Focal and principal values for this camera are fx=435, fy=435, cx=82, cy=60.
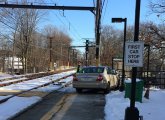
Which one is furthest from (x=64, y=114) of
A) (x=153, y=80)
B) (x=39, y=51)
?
(x=39, y=51)

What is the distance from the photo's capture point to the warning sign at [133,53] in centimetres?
1087

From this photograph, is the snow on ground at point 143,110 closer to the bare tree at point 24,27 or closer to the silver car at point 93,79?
the silver car at point 93,79

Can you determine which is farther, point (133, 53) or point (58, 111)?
point (58, 111)

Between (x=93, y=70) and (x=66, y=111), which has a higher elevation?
(x=93, y=70)

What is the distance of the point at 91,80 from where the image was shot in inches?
874

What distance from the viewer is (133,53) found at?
11.0 metres

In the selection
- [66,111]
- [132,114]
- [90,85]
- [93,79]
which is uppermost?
[93,79]

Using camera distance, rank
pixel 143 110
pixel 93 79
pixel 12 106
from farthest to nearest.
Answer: pixel 93 79 → pixel 12 106 → pixel 143 110

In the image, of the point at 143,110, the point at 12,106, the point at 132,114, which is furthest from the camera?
the point at 12,106

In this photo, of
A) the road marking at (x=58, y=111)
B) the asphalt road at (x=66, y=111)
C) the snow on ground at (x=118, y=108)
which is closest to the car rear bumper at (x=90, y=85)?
the asphalt road at (x=66, y=111)

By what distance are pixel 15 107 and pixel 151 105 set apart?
4680mm

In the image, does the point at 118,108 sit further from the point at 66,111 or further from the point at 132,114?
the point at 132,114

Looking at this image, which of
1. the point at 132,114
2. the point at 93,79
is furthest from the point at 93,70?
the point at 132,114

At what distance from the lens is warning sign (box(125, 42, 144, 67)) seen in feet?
35.7
